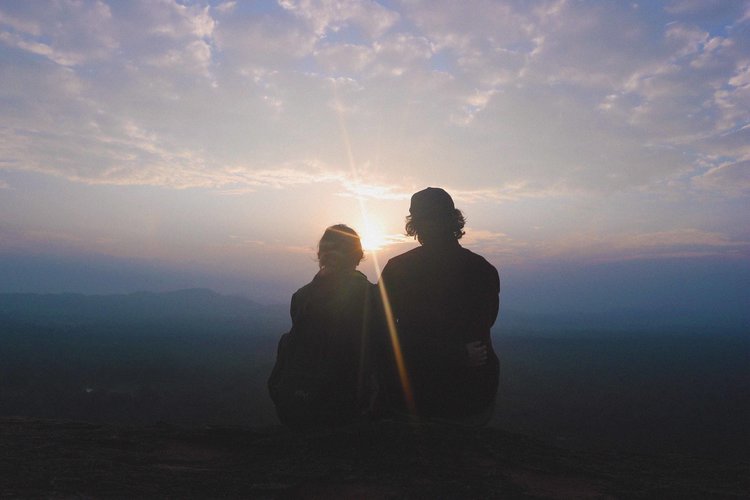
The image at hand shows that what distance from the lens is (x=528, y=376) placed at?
84125mm

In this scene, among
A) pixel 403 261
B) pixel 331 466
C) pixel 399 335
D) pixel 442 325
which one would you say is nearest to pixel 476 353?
pixel 442 325

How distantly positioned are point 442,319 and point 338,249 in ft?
3.44

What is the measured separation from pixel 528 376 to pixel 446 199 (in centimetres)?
8802

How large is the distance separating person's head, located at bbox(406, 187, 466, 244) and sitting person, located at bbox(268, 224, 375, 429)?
2.23ft

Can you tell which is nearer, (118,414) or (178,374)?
(118,414)

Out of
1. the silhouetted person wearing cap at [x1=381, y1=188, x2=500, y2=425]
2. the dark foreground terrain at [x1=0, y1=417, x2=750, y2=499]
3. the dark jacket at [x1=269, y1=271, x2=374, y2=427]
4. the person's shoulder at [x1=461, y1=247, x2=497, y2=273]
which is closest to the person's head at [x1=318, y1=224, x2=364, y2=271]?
the dark jacket at [x1=269, y1=271, x2=374, y2=427]

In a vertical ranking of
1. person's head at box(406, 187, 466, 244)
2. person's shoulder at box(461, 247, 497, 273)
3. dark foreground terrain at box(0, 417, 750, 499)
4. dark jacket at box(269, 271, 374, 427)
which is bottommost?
dark foreground terrain at box(0, 417, 750, 499)

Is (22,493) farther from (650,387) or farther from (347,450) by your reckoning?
(650,387)

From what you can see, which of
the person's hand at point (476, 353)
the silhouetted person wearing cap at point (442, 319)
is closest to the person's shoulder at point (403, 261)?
the silhouetted person wearing cap at point (442, 319)

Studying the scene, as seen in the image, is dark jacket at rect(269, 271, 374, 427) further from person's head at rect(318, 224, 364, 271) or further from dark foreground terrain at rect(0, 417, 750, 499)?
dark foreground terrain at rect(0, 417, 750, 499)

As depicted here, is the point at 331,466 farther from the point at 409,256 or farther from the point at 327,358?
the point at 409,256

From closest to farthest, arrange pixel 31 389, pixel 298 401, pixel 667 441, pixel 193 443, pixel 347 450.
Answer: pixel 347 450
pixel 193 443
pixel 298 401
pixel 667 441
pixel 31 389

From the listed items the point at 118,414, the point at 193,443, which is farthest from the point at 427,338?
the point at 118,414

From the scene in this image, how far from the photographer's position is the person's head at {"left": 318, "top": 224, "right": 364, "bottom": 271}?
12.7 feet
